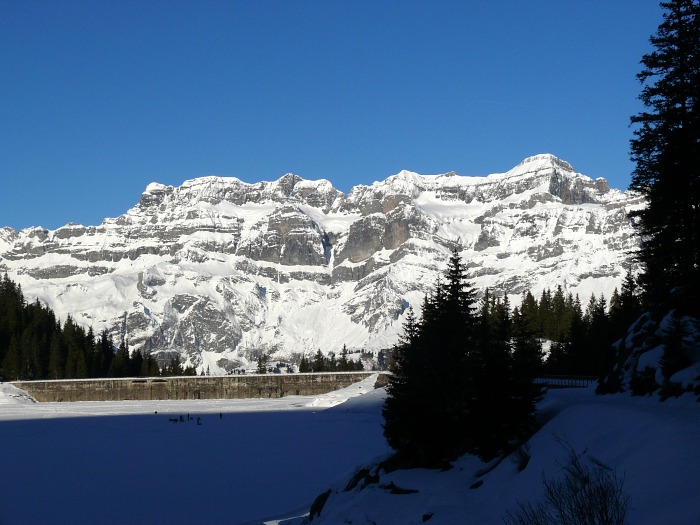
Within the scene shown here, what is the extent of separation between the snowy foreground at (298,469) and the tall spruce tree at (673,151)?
22.4ft

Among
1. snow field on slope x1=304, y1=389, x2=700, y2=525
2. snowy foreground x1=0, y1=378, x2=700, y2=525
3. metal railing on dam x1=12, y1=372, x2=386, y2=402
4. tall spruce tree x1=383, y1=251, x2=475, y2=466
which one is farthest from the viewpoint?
metal railing on dam x1=12, y1=372, x2=386, y2=402

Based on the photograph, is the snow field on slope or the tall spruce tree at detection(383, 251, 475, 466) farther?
the tall spruce tree at detection(383, 251, 475, 466)

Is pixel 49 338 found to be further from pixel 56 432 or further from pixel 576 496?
pixel 576 496

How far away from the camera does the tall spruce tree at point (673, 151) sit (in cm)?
3425

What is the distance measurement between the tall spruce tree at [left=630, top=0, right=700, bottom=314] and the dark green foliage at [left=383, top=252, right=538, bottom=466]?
744 centimetres

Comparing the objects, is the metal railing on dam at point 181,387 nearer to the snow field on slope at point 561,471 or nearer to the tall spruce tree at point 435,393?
the tall spruce tree at point 435,393

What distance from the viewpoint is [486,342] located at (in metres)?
32.3

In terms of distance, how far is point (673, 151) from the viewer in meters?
34.6

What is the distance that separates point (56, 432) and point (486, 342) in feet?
163

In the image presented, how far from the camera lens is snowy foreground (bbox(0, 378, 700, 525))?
61.6ft

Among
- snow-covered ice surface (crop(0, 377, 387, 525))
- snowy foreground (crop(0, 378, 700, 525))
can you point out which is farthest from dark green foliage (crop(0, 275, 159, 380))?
snowy foreground (crop(0, 378, 700, 525))

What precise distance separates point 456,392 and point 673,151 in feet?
43.0

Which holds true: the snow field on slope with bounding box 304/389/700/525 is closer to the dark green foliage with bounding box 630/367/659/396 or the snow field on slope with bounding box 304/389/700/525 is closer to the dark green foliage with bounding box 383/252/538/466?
the dark green foliage with bounding box 630/367/659/396

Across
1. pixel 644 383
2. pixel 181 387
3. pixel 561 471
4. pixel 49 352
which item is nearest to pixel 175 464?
pixel 644 383
